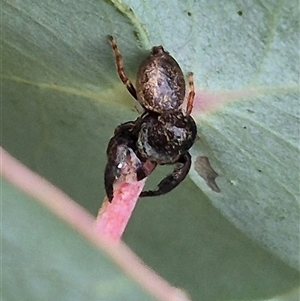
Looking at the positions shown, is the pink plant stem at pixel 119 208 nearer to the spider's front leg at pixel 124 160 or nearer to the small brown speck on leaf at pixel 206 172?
the spider's front leg at pixel 124 160

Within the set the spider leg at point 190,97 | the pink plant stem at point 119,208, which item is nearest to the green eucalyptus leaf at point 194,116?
the spider leg at point 190,97

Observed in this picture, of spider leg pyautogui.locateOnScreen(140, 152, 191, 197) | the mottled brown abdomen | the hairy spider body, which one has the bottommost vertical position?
spider leg pyautogui.locateOnScreen(140, 152, 191, 197)

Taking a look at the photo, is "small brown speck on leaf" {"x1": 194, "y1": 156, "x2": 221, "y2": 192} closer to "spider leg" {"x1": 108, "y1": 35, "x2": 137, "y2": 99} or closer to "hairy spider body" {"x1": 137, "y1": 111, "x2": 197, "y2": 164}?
"hairy spider body" {"x1": 137, "y1": 111, "x2": 197, "y2": 164}

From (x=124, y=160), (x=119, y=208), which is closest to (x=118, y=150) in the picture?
(x=124, y=160)

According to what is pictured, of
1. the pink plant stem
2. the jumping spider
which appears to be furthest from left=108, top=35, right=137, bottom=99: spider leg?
the pink plant stem

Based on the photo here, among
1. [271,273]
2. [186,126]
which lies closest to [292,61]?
[186,126]

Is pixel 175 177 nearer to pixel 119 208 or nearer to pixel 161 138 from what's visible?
pixel 161 138
